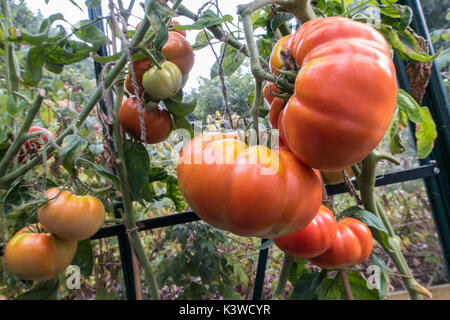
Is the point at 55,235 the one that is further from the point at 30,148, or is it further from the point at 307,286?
the point at 307,286

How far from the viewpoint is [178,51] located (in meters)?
0.55

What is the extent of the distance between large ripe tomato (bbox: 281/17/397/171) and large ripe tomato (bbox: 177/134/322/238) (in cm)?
3

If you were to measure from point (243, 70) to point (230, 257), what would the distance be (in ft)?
2.10

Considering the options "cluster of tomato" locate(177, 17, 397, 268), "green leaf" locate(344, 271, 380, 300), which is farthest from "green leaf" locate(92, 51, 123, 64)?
"green leaf" locate(344, 271, 380, 300)

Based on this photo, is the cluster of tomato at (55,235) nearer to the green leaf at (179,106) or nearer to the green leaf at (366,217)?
the green leaf at (179,106)

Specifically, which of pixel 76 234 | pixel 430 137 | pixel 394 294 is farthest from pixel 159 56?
pixel 394 294

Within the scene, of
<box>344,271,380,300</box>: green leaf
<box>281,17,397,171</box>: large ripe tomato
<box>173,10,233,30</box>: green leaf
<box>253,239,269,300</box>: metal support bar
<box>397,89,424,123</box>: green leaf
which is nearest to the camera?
<box>281,17,397,171</box>: large ripe tomato

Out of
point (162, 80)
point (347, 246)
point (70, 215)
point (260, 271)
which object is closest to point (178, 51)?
point (162, 80)

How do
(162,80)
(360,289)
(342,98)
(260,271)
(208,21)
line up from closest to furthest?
1. (342,98)
2. (208,21)
3. (162,80)
4. (360,289)
5. (260,271)

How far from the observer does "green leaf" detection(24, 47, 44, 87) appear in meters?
0.54

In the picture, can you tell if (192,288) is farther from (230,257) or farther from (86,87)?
(86,87)

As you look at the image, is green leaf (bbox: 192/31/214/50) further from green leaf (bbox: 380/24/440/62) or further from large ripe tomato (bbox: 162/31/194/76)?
green leaf (bbox: 380/24/440/62)

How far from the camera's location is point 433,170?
69cm

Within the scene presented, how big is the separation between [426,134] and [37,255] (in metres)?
0.78
